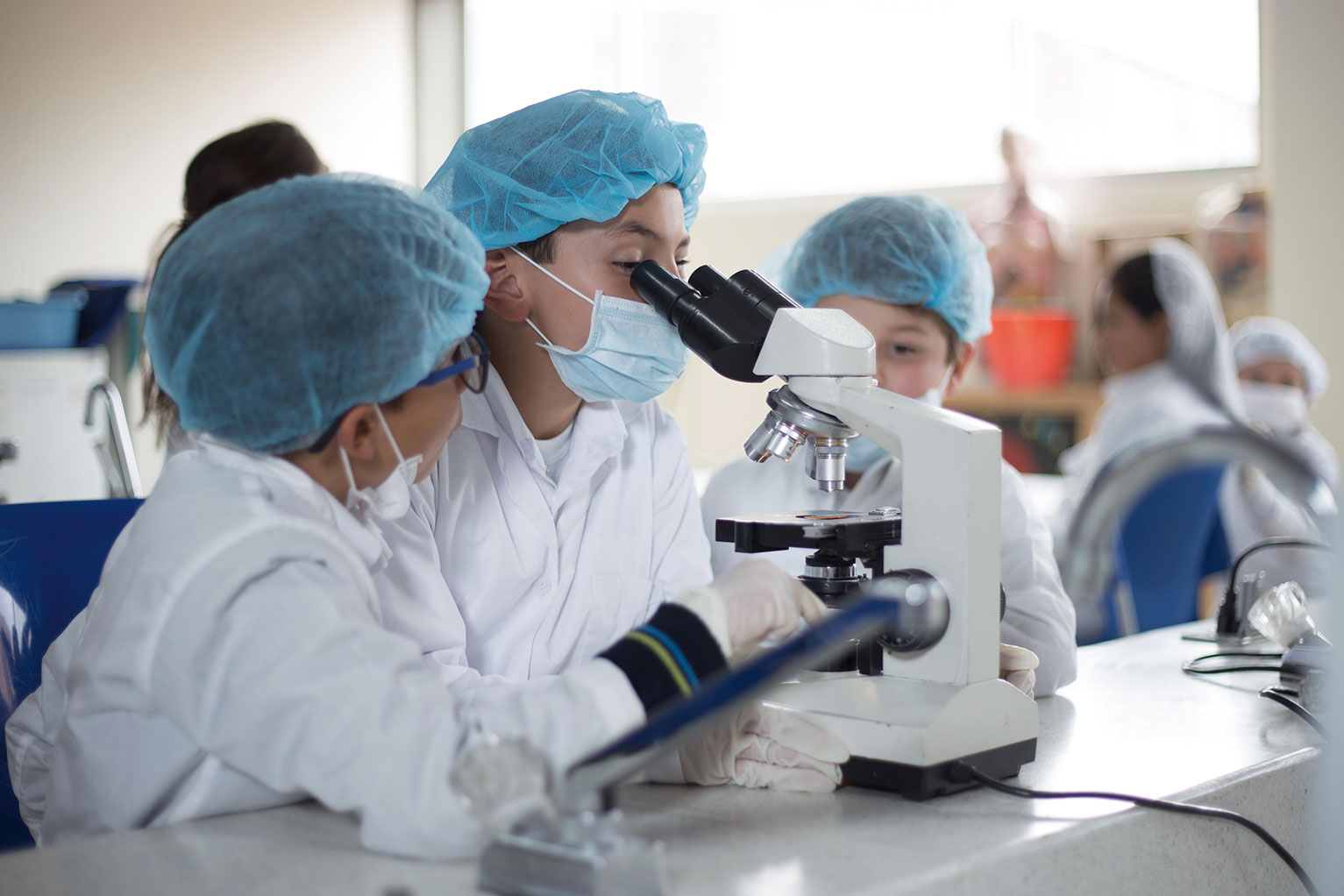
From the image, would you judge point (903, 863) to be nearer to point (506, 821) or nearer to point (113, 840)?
point (506, 821)

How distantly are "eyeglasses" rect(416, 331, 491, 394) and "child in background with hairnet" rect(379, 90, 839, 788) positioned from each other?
0.42ft

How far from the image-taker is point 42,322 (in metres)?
3.40

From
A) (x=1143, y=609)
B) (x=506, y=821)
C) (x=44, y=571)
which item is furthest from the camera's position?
(x=1143, y=609)

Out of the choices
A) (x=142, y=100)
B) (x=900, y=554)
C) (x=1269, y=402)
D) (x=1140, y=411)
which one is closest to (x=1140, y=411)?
(x=1140, y=411)

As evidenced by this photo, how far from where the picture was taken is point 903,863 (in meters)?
0.84

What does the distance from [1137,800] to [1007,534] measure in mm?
637

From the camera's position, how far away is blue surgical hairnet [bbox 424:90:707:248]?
136 cm

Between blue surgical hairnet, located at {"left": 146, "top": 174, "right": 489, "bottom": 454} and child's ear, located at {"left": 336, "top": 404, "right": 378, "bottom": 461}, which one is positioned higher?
blue surgical hairnet, located at {"left": 146, "top": 174, "right": 489, "bottom": 454}

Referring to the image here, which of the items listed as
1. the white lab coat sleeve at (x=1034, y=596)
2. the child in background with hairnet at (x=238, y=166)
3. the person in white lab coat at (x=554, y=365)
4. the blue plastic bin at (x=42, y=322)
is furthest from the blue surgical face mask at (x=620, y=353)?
the blue plastic bin at (x=42, y=322)

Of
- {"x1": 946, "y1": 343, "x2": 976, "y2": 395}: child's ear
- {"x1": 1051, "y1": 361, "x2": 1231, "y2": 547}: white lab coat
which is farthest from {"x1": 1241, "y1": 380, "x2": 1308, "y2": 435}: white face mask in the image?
{"x1": 946, "y1": 343, "x2": 976, "y2": 395}: child's ear

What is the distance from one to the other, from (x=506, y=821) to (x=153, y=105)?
17.4 feet

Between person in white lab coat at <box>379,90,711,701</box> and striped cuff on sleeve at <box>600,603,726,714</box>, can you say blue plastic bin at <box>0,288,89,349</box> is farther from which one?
striped cuff on sleeve at <box>600,603,726,714</box>

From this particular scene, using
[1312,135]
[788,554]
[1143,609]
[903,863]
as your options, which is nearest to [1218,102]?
[1312,135]

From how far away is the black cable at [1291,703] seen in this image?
4.09ft
